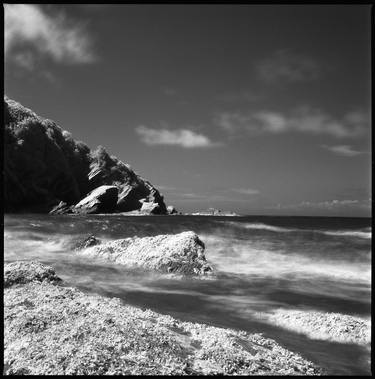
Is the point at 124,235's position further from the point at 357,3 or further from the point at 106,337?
the point at 357,3

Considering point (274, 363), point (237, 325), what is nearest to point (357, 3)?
point (274, 363)

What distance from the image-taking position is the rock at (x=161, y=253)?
14.8 m

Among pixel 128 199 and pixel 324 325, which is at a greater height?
pixel 128 199

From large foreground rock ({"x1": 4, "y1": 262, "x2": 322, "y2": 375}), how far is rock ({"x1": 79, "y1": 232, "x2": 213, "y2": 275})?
6.71 metres

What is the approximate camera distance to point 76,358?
210 inches

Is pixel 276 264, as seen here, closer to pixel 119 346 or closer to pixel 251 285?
pixel 251 285

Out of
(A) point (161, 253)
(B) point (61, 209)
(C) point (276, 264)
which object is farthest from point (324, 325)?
(B) point (61, 209)

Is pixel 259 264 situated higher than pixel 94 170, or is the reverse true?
pixel 94 170

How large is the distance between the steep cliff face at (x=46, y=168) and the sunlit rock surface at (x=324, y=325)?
310 ft

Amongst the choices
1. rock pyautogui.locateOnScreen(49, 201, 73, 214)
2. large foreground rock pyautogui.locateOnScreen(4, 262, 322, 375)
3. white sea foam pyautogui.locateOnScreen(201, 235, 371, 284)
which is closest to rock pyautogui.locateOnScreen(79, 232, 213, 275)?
white sea foam pyautogui.locateOnScreen(201, 235, 371, 284)

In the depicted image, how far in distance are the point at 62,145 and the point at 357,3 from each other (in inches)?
5145

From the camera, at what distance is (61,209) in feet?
334

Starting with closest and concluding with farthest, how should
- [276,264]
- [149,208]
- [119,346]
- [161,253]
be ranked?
[119,346]
[161,253]
[276,264]
[149,208]

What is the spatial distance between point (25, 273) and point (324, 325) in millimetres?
8295
